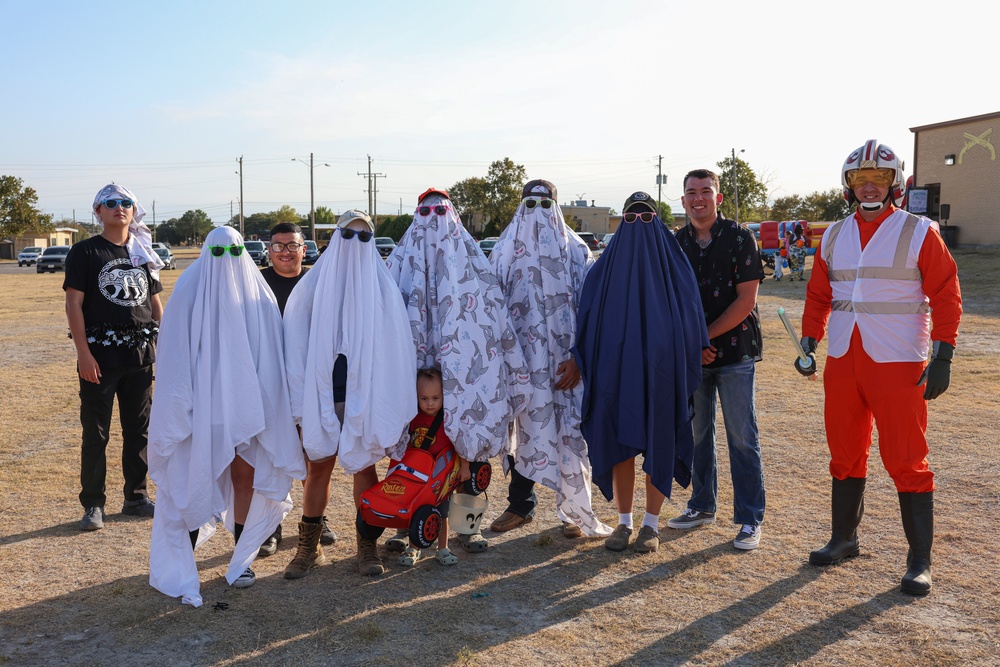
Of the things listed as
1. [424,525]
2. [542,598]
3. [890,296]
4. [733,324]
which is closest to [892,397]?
[890,296]

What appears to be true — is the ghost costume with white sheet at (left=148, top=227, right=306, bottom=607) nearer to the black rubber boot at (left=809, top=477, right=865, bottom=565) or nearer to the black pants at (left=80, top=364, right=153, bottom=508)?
the black pants at (left=80, top=364, right=153, bottom=508)

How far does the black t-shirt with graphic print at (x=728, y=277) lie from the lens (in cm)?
458

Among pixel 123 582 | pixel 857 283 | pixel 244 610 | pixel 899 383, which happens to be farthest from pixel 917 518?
pixel 123 582

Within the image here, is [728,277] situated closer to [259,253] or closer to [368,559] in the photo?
[368,559]

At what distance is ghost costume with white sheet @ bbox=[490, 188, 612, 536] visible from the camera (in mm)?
4711

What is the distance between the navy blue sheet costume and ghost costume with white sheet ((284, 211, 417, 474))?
3.49 feet

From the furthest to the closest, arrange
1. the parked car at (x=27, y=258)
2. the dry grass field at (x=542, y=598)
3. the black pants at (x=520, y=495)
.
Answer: the parked car at (x=27, y=258), the black pants at (x=520, y=495), the dry grass field at (x=542, y=598)

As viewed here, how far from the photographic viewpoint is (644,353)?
14.5ft

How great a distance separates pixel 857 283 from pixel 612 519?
210 cm

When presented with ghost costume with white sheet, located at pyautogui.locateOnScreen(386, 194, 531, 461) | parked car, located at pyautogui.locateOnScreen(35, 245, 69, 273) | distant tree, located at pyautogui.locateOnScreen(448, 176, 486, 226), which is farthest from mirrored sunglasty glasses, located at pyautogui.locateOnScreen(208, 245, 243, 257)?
distant tree, located at pyautogui.locateOnScreen(448, 176, 486, 226)

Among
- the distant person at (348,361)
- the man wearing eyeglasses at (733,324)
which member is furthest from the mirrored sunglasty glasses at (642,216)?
the distant person at (348,361)

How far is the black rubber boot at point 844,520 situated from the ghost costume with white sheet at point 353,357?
2314 mm

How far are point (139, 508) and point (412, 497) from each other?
220 cm

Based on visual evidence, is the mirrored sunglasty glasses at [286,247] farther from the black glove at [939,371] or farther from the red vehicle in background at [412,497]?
the black glove at [939,371]
